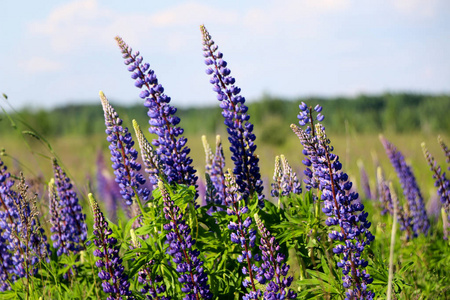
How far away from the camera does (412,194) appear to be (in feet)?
18.0

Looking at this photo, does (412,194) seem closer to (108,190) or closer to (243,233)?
(243,233)

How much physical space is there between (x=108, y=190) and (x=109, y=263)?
726 cm

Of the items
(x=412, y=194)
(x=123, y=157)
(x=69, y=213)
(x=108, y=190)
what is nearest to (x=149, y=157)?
(x=123, y=157)

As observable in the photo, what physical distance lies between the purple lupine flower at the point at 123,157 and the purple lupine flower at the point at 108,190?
14.0 ft

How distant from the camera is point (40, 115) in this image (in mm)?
68750

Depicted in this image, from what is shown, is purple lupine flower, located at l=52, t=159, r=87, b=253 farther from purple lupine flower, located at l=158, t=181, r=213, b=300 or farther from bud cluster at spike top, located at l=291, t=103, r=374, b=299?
bud cluster at spike top, located at l=291, t=103, r=374, b=299

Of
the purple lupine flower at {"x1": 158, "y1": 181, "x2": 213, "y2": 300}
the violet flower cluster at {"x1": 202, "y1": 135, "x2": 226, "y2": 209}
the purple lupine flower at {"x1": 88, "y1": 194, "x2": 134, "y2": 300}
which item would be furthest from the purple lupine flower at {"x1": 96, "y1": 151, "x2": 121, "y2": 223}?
the purple lupine flower at {"x1": 158, "y1": 181, "x2": 213, "y2": 300}

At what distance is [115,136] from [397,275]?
2137mm

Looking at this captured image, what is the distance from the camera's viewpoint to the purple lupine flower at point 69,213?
398cm

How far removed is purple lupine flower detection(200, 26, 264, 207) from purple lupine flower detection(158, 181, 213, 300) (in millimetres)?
763

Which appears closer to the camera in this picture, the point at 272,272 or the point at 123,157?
the point at 272,272

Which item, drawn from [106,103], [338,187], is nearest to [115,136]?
[106,103]

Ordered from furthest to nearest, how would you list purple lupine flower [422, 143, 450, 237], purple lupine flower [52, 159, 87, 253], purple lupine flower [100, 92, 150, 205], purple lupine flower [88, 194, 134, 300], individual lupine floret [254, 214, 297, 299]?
1. purple lupine flower [422, 143, 450, 237]
2. purple lupine flower [52, 159, 87, 253]
3. purple lupine flower [100, 92, 150, 205]
4. purple lupine flower [88, 194, 134, 300]
5. individual lupine floret [254, 214, 297, 299]

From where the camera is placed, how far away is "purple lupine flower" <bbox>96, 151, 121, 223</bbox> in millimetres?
8586
